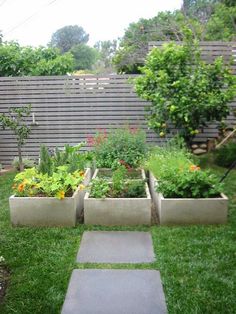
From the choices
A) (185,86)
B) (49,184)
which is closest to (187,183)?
(49,184)

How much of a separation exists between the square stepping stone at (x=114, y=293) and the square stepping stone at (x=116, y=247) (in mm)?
252

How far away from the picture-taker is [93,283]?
3016 millimetres

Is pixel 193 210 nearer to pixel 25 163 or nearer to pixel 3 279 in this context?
pixel 3 279

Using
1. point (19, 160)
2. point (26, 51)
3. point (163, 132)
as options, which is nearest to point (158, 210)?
point (163, 132)

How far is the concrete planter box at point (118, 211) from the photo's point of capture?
4.32 metres

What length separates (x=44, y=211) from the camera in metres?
4.34

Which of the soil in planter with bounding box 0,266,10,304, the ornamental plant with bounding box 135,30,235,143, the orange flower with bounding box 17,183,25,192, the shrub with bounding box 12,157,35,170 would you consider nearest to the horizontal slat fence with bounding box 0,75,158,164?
the shrub with bounding box 12,157,35,170

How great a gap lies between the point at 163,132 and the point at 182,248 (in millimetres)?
3429

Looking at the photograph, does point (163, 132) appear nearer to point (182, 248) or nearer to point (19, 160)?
point (19, 160)

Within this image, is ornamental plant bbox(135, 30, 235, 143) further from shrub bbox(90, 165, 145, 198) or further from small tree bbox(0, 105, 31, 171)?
small tree bbox(0, 105, 31, 171)

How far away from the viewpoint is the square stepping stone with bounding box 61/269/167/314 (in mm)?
2660

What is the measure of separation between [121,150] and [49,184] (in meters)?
1.97

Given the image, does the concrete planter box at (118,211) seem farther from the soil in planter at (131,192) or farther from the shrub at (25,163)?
the shrub at (25,163)

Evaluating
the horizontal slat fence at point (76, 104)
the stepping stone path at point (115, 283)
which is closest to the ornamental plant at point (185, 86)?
the horizontal slat fence at point (76, 104)
